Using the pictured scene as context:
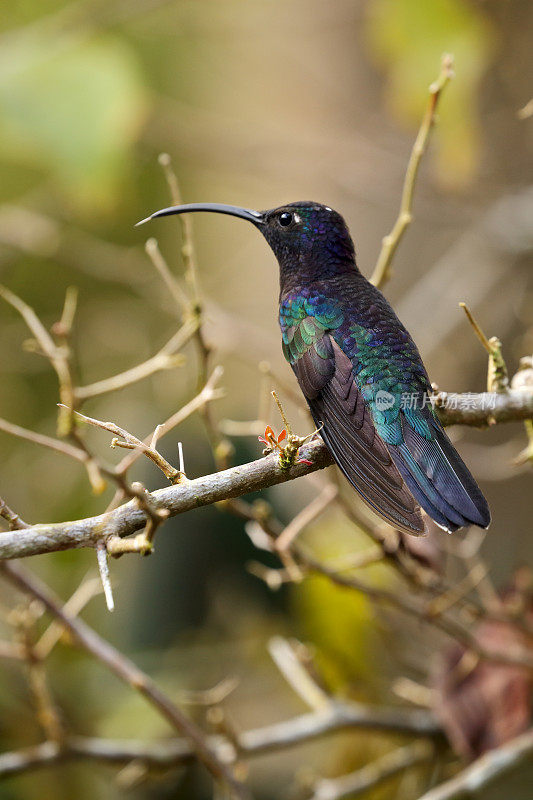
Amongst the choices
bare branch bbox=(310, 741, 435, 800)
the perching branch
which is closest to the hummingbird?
the perching branch

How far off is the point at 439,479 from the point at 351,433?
0.88 feet

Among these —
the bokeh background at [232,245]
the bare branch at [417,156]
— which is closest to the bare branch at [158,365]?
the bare branch at [417,156]

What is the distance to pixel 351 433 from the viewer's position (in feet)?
7.10

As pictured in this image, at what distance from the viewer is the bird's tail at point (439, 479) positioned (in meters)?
1.88

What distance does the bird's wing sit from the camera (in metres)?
1.93

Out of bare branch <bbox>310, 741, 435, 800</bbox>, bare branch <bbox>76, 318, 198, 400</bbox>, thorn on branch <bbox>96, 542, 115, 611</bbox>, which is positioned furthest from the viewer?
bare branch <bbox>310, 741, 435, 800</bbox>

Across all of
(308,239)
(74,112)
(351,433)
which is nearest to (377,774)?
(351,433)

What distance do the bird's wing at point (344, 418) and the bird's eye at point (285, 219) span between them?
385 mm

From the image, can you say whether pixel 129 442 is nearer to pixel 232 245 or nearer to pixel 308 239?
pixel 308 239

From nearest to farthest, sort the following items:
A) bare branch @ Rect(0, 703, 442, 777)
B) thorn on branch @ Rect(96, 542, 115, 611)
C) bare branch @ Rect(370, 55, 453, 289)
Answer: thorn on branch @ Rect(96, 542, 115, 611) → bare branch @ Rect(370, 55, 453, 289) → bare branch @ Rect(0, 703, 442, 777)

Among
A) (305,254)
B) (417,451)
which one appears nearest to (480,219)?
Answer: (305,254)

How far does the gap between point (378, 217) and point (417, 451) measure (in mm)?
2659

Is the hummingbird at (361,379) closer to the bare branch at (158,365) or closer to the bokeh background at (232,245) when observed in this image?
the bare branch at (158,365)

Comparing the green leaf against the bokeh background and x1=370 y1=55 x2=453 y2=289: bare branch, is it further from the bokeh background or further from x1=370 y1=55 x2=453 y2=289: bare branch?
x1=370 y1=55 x2=453 y2=289: bare branch
